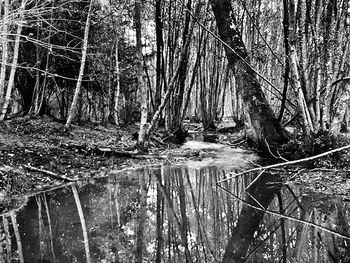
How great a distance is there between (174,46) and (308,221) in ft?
39.6

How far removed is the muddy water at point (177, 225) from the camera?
362 centimetres

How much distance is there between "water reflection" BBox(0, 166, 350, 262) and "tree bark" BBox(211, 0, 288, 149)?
3477 millimetres

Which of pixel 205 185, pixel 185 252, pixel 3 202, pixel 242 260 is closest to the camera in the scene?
pixel 242 260

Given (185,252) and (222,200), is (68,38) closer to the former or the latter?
(222,200)

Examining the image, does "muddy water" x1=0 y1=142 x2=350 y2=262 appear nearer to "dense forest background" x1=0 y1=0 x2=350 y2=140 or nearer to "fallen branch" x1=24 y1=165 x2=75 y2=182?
"fallen branch" x1=24 y1=165 x2=75 y2=182

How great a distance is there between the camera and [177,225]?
4613mm

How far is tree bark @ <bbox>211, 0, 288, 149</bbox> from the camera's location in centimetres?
1004

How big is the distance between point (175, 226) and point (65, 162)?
5.04m

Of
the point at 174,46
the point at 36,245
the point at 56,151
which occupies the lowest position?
the point at 36,245

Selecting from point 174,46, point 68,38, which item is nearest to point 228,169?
point 174,46

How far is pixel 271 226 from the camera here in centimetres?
425

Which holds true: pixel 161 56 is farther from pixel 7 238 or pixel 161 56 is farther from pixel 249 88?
pixel 7 238

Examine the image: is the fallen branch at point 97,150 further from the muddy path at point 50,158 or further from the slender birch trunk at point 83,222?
the slender birch trunk at point 83,222

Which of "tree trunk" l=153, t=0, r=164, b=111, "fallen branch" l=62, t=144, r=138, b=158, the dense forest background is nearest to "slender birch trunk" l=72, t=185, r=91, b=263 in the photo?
"fallen branch" l=62, t=144, r=138, b=158
